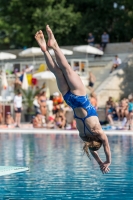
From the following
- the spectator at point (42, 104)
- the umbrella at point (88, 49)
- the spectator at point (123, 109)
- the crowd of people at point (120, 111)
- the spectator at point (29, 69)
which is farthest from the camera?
the spectator at point (29, 69)

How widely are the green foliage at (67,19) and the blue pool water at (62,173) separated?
51.7 ft

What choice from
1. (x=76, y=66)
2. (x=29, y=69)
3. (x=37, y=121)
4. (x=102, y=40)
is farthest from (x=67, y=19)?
(x=37, y=121)

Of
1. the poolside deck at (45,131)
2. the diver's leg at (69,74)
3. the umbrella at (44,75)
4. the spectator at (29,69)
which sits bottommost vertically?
the poolside deck at (45,131)

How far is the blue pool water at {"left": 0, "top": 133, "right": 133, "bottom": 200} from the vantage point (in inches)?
413

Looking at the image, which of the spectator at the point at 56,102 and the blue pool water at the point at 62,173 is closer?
the blue pool water at the point at 62,173

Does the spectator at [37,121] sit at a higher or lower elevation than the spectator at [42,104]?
lower

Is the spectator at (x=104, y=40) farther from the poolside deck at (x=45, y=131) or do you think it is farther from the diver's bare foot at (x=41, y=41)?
the diver's bare foot at (x=41, y=41)

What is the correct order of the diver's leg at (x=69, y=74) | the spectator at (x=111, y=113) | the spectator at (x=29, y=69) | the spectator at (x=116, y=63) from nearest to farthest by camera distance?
1. the diver's leg at (x=69, y=74)
2. the spectator at (x=111, y=113)
3. the spectator at (x=116, y=63)
4. the spectator at (x=29, y=69)

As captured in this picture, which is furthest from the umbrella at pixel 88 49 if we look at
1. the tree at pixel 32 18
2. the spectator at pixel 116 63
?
the tree at pixel 32 18

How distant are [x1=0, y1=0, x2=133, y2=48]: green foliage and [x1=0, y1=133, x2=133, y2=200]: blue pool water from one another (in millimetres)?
15769

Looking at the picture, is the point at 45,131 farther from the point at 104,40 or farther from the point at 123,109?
the point at 104,40

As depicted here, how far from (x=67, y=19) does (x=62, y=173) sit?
22581mm

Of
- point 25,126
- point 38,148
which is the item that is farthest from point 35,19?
point 38,148

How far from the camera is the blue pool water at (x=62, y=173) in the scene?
413 inches
